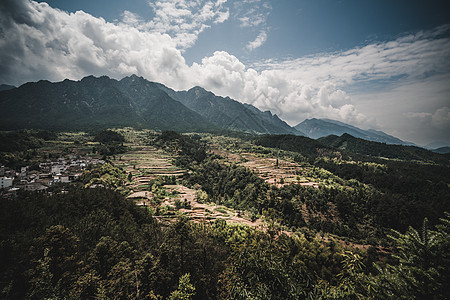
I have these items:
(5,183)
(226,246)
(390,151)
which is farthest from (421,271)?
(390,151)

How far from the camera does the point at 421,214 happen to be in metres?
44.6

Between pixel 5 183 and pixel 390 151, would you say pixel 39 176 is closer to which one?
pixel 5 183

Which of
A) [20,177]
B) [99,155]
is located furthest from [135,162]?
[20,177]

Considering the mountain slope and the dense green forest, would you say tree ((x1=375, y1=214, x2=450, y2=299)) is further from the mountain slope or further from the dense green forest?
the mountain slope

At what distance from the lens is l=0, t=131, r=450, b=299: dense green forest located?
7.12 metres

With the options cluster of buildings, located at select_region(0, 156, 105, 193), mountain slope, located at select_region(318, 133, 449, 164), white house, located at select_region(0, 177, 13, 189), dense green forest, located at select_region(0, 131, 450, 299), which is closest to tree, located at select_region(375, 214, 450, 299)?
dense green forest, located at select_region(0, 131, 450, 299)

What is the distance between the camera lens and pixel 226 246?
88.9ft

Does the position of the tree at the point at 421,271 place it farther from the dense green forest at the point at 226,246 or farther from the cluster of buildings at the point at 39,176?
the cluster of buildings at the point at 39,176

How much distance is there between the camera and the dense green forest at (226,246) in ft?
23.4

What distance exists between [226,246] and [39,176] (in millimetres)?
58800

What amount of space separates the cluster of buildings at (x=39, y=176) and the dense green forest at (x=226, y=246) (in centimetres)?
511

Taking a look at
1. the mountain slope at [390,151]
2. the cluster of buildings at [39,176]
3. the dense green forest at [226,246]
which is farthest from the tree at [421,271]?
the mountain slope at [390,151]

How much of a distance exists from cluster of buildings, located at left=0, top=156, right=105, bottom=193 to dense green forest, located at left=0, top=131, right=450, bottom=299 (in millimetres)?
5107

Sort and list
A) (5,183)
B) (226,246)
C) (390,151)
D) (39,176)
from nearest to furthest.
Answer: (226,246) → (5,183) → (39,176) → (390,151)
